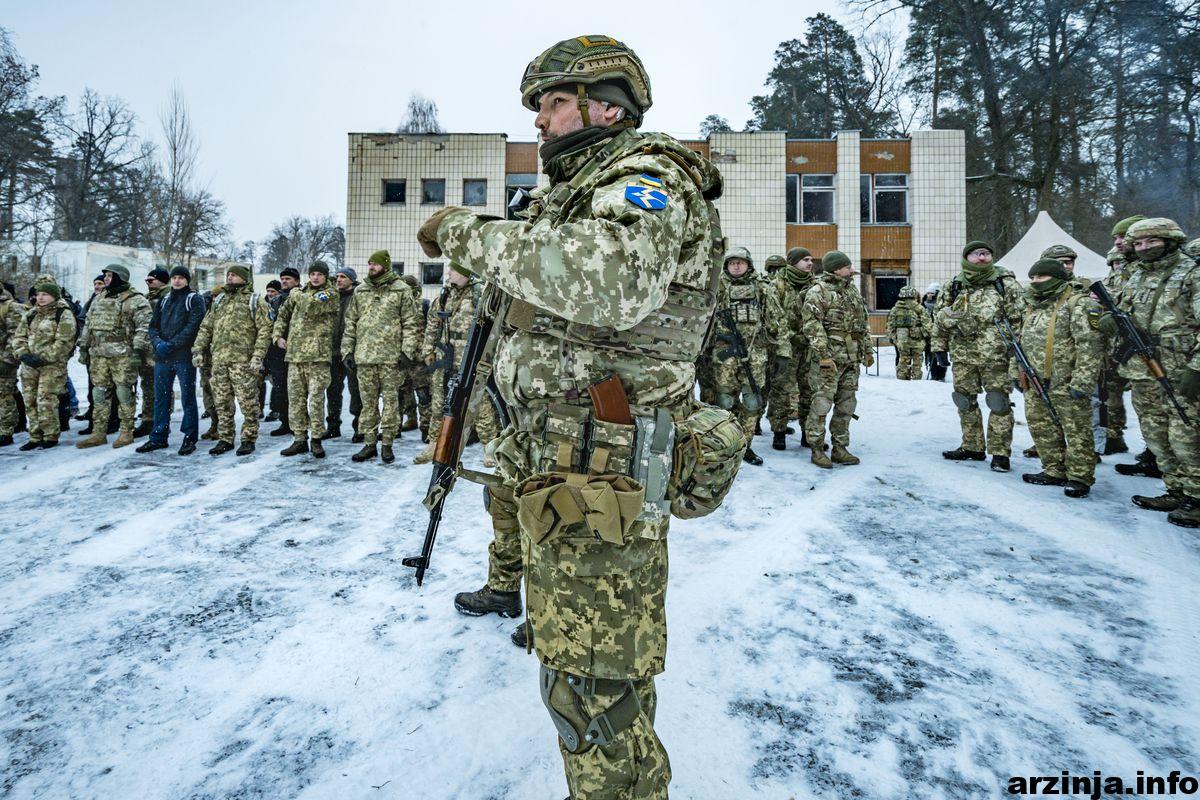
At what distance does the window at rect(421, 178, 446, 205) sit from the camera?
63.7 feet

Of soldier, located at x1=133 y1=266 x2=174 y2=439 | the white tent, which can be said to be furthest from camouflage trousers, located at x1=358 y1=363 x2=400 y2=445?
the white tent

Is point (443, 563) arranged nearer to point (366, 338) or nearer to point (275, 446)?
point (366, 338)

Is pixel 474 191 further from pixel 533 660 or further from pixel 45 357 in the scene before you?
pixel 533 660

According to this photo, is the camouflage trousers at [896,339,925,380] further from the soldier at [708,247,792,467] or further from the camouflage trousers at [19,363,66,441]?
the camouflage trousers at [19,363,66,441]

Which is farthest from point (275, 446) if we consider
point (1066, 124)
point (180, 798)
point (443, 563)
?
point (1066, 124)

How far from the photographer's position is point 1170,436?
4.73 meters

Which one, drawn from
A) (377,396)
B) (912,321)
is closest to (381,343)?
(377,396)

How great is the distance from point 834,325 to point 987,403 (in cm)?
177

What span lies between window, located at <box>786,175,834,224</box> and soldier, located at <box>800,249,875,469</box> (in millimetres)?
14007

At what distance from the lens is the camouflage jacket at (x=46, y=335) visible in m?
7.10

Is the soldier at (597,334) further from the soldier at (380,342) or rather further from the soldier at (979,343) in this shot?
the soldier at (979,343)

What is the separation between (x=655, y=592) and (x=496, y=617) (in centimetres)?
179

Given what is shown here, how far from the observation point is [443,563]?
3.78 metres

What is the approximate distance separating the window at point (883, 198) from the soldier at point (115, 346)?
63.5ft
